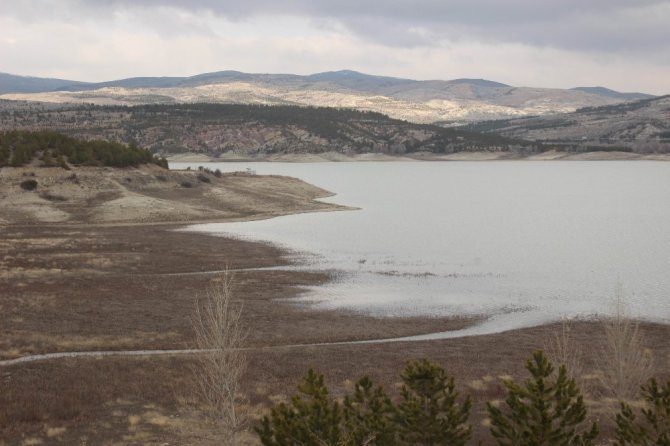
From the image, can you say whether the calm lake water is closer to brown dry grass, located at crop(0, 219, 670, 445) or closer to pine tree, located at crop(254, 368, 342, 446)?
brown dry grass, located at crop(0, 219, 670, 445)

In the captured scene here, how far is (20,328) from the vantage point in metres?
39.0

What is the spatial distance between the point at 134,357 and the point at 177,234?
1905 inches

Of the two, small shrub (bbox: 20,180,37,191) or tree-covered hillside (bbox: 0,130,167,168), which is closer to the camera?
small shrub (bbox: 20,180,37,191)

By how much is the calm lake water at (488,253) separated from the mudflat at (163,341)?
13.4ft

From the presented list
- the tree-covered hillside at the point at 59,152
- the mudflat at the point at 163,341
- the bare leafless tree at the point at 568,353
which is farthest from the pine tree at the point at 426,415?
the tree-covered hillside at the point at 59,152

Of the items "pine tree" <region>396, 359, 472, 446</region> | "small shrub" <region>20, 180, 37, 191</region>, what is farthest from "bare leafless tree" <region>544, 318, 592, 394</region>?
"small shrub" <region>20, 180, 37, 191</region>

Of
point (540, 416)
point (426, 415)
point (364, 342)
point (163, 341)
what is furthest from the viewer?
point (364, 342)

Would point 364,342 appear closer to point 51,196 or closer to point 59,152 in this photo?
point 51,196

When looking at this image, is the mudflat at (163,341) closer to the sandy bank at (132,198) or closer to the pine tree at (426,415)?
the pine tree at (426,415)

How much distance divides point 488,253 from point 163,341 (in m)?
43.9

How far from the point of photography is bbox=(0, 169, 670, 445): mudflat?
1043 inches

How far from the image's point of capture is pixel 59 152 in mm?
109000

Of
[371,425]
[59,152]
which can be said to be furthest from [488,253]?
[59,152]

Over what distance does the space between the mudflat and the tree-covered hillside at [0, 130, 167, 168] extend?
3037cm
